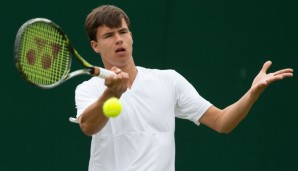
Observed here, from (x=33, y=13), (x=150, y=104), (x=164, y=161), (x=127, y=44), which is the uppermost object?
(x=33, y=13)

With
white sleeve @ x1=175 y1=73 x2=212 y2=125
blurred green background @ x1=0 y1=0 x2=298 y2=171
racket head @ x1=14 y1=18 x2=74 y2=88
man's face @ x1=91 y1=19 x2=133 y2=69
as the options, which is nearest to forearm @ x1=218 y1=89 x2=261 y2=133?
white sleeve @ x1=175 y1=73 x2=212 y2=125

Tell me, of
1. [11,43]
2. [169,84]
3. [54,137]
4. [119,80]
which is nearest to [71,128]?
[54,137]

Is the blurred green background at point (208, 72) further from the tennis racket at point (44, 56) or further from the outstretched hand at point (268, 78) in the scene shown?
the outstretched hand at point (268, 78)

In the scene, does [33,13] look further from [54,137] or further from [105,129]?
[105,129]

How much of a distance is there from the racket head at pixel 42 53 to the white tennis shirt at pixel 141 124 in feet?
0.77

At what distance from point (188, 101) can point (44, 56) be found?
819mm

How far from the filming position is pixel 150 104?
158 inches

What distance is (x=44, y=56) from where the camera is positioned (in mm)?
3744

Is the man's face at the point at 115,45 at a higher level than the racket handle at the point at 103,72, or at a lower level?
higher

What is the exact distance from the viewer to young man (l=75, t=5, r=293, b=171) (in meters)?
3.92

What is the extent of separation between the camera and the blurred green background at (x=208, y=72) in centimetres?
561

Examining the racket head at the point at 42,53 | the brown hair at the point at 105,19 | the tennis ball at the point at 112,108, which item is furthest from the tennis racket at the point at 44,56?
the brown hair at the point at 105,19

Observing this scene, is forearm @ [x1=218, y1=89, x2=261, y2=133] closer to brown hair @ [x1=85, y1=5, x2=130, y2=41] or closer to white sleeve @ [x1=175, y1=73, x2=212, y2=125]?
white sleeve @ [x1=175, y1=73, x2=212, y2=125]

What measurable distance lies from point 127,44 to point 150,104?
0.33 metres
